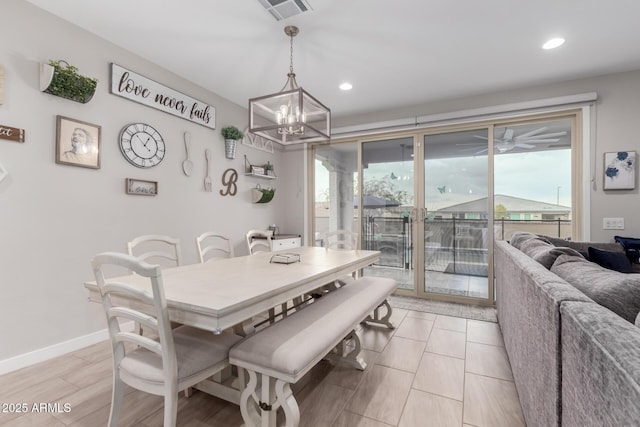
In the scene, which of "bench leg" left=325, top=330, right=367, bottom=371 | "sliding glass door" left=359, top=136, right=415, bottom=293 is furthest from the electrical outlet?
"bench leg" left=325, top=330, right=367, bottom=371

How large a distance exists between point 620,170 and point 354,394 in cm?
332

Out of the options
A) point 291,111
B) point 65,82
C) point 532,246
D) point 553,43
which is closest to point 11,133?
point 65,82

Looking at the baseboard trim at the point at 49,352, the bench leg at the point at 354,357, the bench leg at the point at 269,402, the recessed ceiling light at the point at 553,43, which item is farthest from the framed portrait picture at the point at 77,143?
the recessed ceiling light at the point at 553,43

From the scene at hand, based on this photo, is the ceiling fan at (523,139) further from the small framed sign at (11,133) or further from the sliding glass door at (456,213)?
the small framed sign at (11,133)

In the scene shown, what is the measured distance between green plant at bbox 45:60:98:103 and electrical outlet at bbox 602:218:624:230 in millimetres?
4757

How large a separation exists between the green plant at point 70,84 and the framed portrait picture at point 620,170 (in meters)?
4.67

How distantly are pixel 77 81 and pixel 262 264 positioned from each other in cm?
190

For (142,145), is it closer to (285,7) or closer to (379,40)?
(285,7)

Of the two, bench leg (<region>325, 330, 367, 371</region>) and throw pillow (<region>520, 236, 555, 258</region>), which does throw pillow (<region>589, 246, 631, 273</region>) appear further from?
bench leg (<region>325, 330, 367, 371</region>)

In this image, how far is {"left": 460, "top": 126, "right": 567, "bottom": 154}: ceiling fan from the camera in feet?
10.7

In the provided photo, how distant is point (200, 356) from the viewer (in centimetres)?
127

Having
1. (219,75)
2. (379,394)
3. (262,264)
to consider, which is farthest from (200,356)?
(219,75)

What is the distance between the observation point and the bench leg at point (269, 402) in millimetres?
1176

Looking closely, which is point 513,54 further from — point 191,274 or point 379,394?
point 191,274
